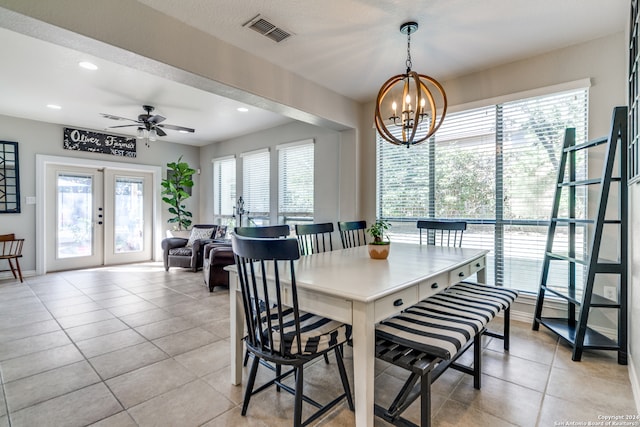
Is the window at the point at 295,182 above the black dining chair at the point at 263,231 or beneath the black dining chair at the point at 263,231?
above

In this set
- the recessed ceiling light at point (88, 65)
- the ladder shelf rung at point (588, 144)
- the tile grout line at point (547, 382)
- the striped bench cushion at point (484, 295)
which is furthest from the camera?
the recessed ceiling light at point (88, 65)

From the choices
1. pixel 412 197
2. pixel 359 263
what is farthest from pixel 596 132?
pixel 359 263

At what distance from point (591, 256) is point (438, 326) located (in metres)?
1.57

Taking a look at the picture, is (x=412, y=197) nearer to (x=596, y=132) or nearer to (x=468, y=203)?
(x=468, y=203)

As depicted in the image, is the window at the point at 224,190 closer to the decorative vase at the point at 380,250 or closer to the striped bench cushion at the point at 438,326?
the decorative vase at the point at 380,250

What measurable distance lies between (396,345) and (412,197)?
8.60ft

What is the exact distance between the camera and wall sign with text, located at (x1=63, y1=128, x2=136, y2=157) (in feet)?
18.1

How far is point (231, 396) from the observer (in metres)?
1.89

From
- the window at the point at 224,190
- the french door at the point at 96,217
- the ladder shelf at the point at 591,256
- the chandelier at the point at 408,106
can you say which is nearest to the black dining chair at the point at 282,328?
the chandelier at the point at 408,106

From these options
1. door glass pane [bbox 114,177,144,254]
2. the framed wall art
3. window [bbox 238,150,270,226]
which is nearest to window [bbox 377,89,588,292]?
window [bbox 238,150,270,226]

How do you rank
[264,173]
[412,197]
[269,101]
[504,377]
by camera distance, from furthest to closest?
[264,173] → [412,197] → [269,101] → [504,377]

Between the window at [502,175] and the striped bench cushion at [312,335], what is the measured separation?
2.39m

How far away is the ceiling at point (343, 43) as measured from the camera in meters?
2.29

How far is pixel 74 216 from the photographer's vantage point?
18.9ft
